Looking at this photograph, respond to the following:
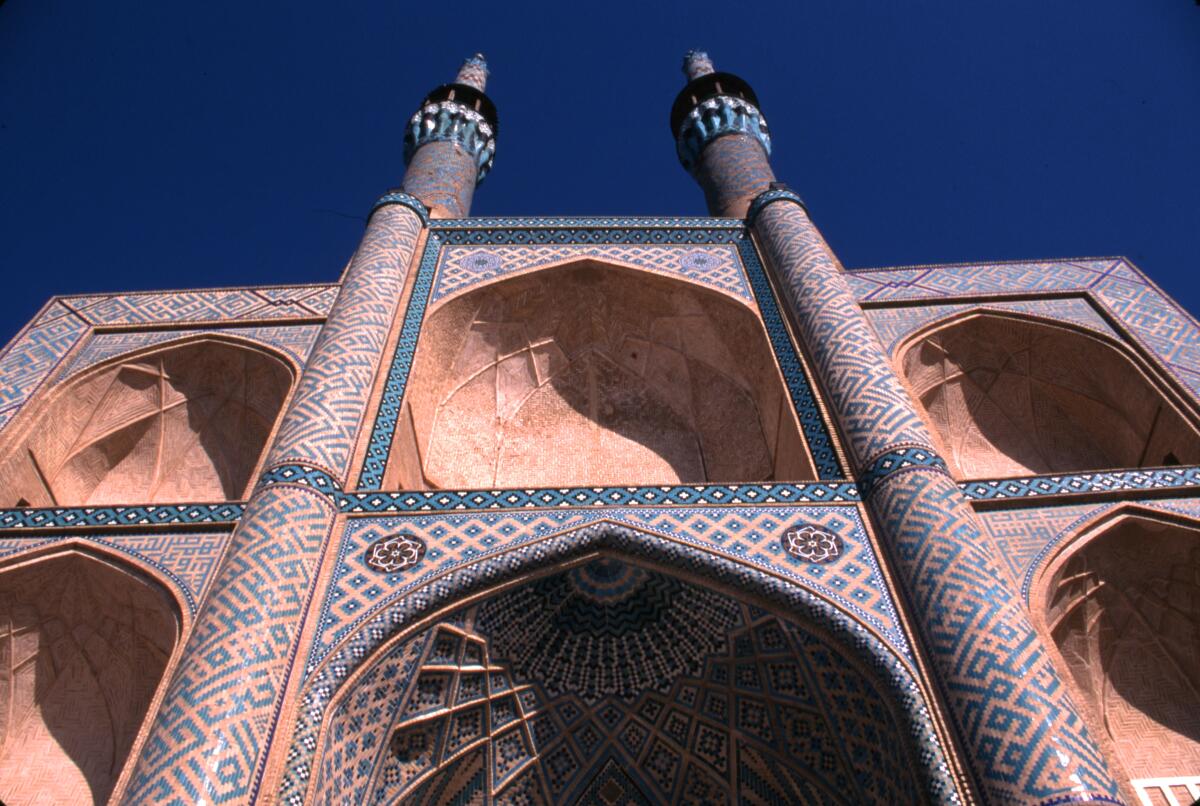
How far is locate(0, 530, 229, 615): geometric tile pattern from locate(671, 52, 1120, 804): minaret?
2909 mm

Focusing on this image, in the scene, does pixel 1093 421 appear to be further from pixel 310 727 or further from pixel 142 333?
pixel 142 333

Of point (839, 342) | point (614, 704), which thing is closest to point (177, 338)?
point (614, 704)

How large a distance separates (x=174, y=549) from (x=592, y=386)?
10.9 feet

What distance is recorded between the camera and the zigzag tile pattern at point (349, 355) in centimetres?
468

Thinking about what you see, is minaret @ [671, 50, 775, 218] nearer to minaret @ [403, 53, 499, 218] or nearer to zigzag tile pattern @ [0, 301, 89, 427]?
minaret @ [403, 53, 499, 218]

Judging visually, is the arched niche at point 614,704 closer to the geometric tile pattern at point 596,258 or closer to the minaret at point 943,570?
the minaret at point 943,570

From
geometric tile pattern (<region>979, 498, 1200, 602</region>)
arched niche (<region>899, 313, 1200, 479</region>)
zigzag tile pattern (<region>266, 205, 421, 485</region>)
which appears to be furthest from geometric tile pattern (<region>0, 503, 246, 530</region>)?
arched niche (<region>899, 313, 1200, 479</region>)

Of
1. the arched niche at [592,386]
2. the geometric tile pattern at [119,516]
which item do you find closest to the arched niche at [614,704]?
the geometric tile pattern at [119,516]

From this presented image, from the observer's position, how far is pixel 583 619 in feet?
15.2

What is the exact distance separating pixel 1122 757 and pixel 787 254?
11.4ft

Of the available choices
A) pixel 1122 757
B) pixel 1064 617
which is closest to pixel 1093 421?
pixel 1064 617

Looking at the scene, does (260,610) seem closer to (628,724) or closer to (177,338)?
(628,724)

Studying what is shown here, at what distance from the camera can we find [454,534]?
4375 mm

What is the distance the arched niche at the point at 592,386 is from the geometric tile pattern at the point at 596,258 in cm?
9
